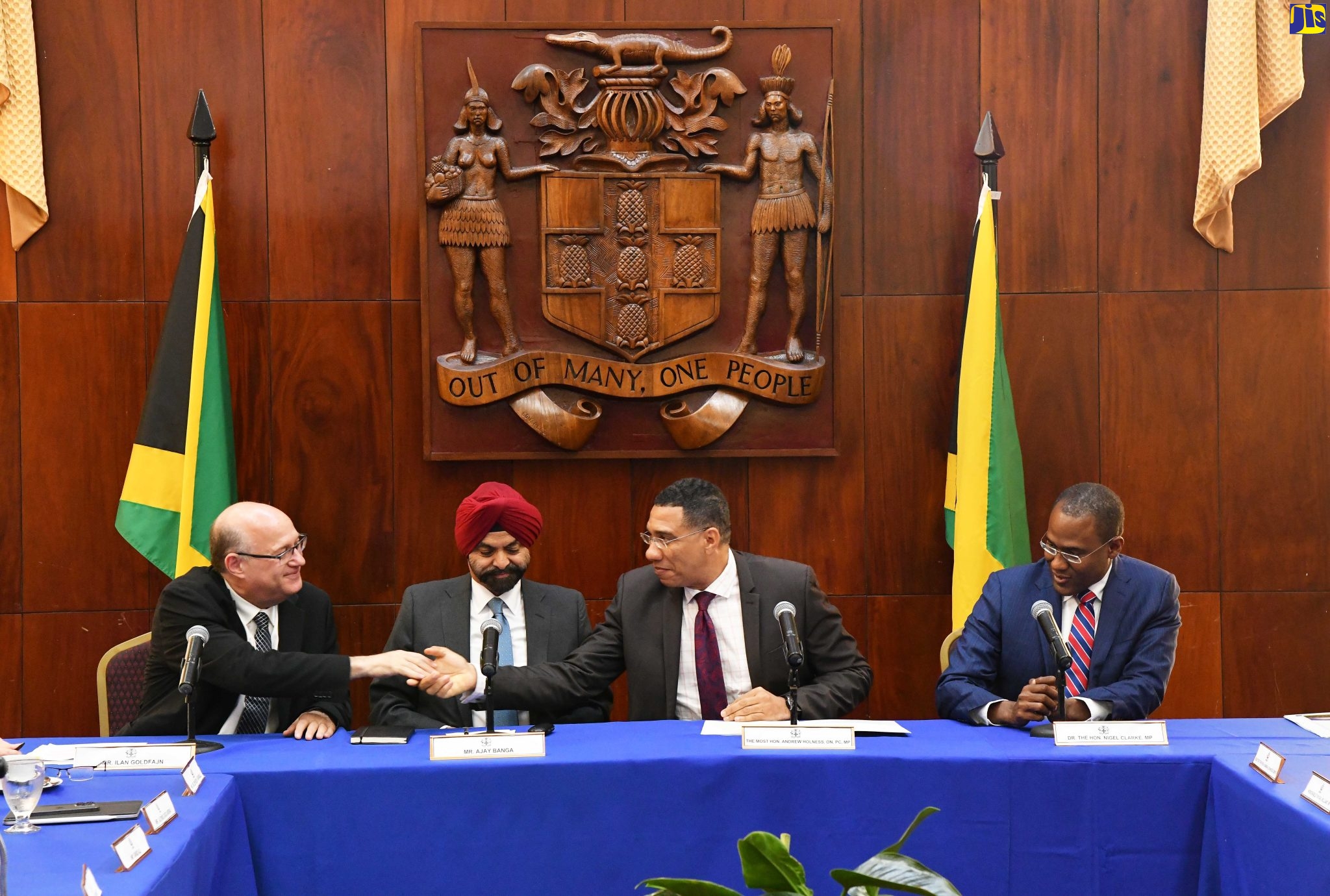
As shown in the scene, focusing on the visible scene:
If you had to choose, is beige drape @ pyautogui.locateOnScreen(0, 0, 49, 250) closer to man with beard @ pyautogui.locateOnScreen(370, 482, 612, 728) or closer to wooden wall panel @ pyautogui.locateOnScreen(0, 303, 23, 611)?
wooden wall panel @ pyautogui.locateOnScreen(0, 303, 23, 611)

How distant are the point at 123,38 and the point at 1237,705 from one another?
15.3 feet

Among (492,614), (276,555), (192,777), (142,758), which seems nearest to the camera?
(192,777)

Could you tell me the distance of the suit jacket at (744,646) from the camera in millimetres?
3295

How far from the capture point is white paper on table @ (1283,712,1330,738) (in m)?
2.80

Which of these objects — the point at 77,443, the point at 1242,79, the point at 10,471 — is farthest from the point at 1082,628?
the point at 10,471

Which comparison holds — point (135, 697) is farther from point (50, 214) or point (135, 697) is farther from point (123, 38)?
point (123, 38)

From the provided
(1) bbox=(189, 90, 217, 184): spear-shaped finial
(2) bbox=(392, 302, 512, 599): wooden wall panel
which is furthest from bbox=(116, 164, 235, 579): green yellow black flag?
(2) bbox=(392, 302, 512, 599): wooden wall panel

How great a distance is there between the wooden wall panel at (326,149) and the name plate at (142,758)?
1998 millimetres

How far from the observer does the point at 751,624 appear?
131 inches

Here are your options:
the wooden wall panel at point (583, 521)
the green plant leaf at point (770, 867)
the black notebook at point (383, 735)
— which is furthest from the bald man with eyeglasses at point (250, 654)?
the green plant leaf at point (770, 867)

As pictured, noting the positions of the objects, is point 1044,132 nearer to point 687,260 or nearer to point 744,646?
point 687,260

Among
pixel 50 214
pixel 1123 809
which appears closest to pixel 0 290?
pixel 50 214

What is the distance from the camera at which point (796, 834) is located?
2586 mm

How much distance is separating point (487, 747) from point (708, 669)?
0.84 meters
